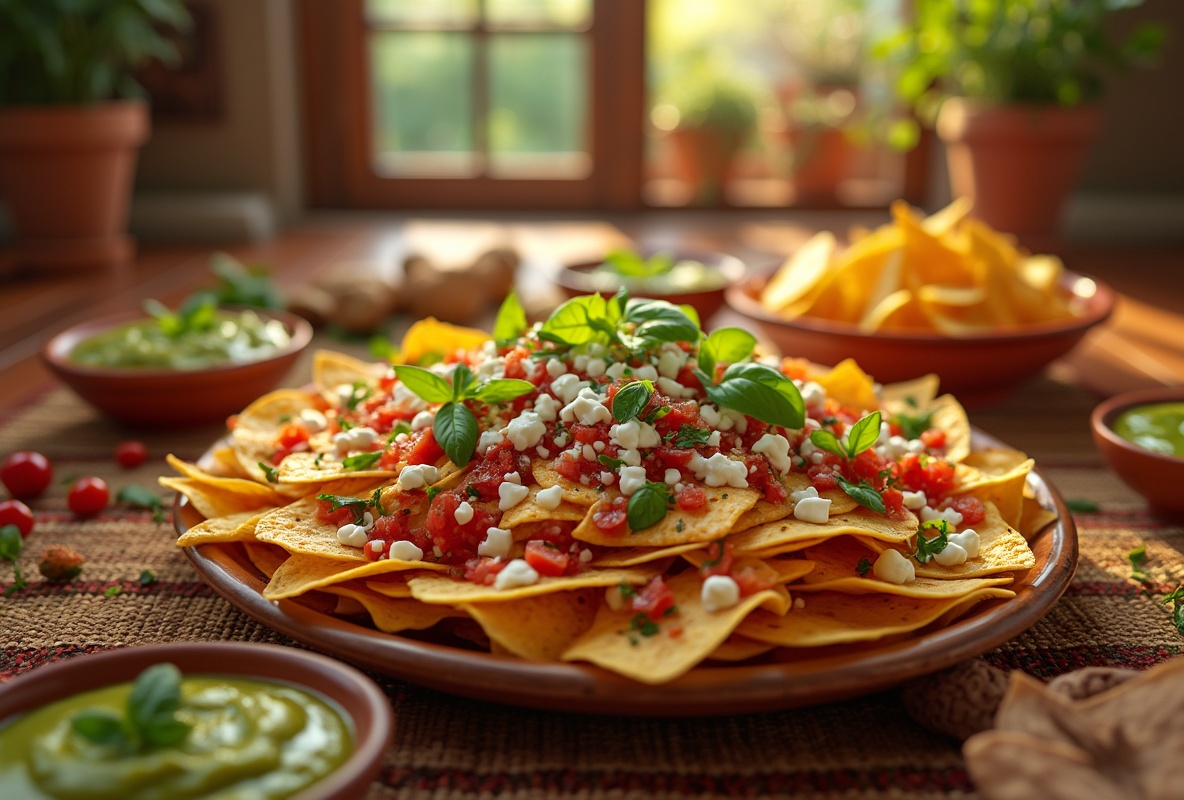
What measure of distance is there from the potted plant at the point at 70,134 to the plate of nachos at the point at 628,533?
10.8ft

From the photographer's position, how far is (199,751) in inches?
38.4

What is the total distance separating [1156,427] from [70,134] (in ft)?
13.3

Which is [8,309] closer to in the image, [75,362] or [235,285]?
[235,285]

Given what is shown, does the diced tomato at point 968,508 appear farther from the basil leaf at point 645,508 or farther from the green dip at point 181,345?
the green dip at point 181,345

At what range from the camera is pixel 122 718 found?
3.30 ft

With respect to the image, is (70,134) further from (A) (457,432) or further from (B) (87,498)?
(A) (457,432)

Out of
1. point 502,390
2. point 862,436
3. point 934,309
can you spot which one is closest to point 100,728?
point 502,390

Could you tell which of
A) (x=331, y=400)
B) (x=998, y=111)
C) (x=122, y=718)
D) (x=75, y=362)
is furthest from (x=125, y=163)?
(x=122, y=718)

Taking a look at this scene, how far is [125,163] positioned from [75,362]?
2617 mm

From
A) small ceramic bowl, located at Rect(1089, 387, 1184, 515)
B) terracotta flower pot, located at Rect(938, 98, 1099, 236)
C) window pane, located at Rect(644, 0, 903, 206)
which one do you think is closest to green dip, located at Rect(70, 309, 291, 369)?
small ceramic bowl, located at Rect(1089, 387, 1184, 515)

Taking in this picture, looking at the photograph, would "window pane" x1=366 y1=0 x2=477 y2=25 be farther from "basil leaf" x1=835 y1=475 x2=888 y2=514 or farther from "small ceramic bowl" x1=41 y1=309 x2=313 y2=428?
"basil leaf" x1=835 y1=475 x2=888 y2=514

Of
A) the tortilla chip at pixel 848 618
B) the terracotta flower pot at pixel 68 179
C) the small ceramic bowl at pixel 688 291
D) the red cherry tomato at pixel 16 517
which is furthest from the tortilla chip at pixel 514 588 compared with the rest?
the terracotta flower pot at pixel 68 179

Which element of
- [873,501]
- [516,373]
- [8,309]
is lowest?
[8,309]

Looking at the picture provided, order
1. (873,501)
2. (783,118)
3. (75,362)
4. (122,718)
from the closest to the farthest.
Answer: (122,718)
(873,501)
(75,362)
(783,118)
